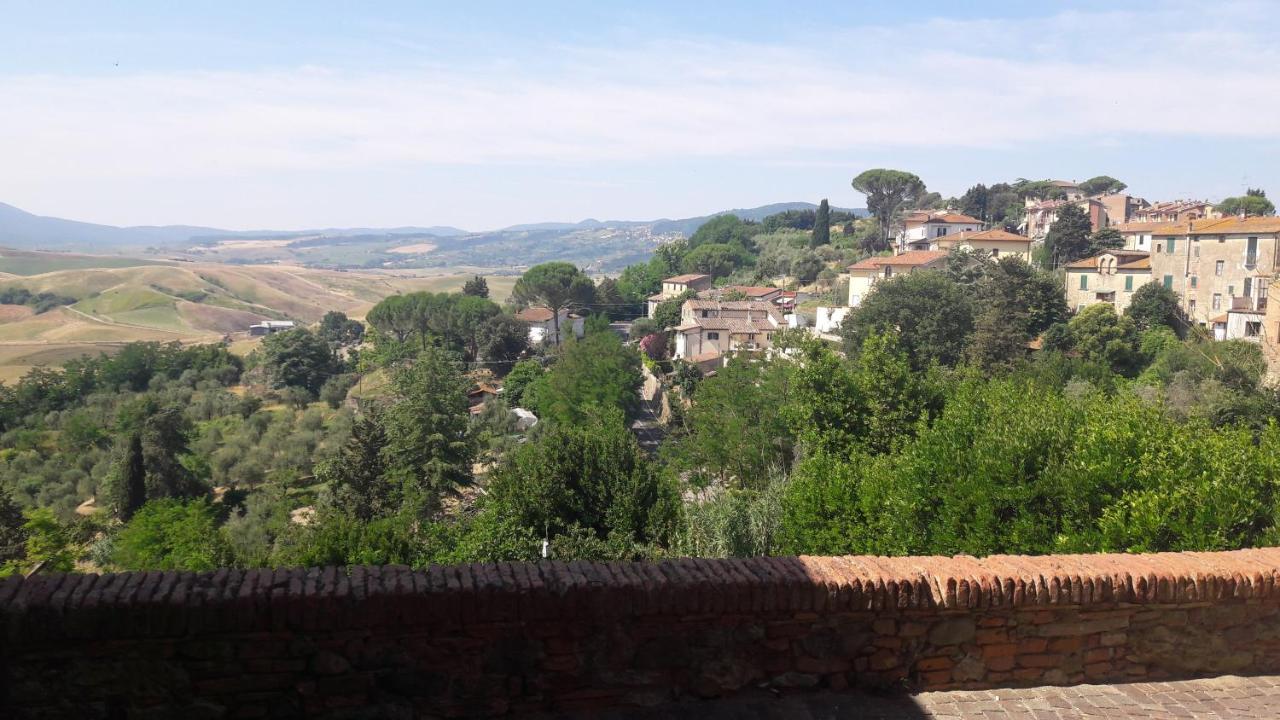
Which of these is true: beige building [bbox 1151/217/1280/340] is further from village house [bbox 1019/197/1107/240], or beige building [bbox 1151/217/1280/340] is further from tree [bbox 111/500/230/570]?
tree [bbox 111/500/230/570]

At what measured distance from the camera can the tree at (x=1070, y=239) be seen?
63.7 meters

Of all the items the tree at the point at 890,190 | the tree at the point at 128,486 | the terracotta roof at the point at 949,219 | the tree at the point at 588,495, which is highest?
the tree at the point at 890,190

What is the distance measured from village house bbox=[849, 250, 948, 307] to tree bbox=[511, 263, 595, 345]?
26.0 metres

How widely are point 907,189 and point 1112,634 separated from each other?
9246 centimetres

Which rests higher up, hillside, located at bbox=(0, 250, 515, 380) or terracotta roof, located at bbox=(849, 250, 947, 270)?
terracotta roof, located at bbox=(849, 250, 947, 270)

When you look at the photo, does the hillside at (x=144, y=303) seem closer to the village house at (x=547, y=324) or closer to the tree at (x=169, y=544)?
the village house at (x=547, y=324)

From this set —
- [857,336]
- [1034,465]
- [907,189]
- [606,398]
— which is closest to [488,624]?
[1034,465]

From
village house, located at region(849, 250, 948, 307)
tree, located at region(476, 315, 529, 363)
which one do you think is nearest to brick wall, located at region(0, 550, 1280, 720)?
village house, located at region(849, 250, 948, 307)

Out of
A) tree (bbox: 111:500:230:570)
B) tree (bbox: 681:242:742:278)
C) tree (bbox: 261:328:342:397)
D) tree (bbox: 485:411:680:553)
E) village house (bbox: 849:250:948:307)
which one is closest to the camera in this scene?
tree (bbox: 485:411:680:553)

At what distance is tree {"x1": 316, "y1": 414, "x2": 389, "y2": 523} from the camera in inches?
1138

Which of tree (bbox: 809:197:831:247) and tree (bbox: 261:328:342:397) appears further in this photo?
tree (bbox: 809:197:831:247)

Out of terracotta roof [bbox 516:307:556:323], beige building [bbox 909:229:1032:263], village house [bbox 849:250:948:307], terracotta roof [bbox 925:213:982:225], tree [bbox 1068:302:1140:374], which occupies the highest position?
terracotta roof [bbox 925:213:982:225]

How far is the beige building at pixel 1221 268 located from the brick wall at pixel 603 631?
152 ft

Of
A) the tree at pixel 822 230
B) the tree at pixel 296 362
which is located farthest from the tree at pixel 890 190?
the tree at pixel 296 362
